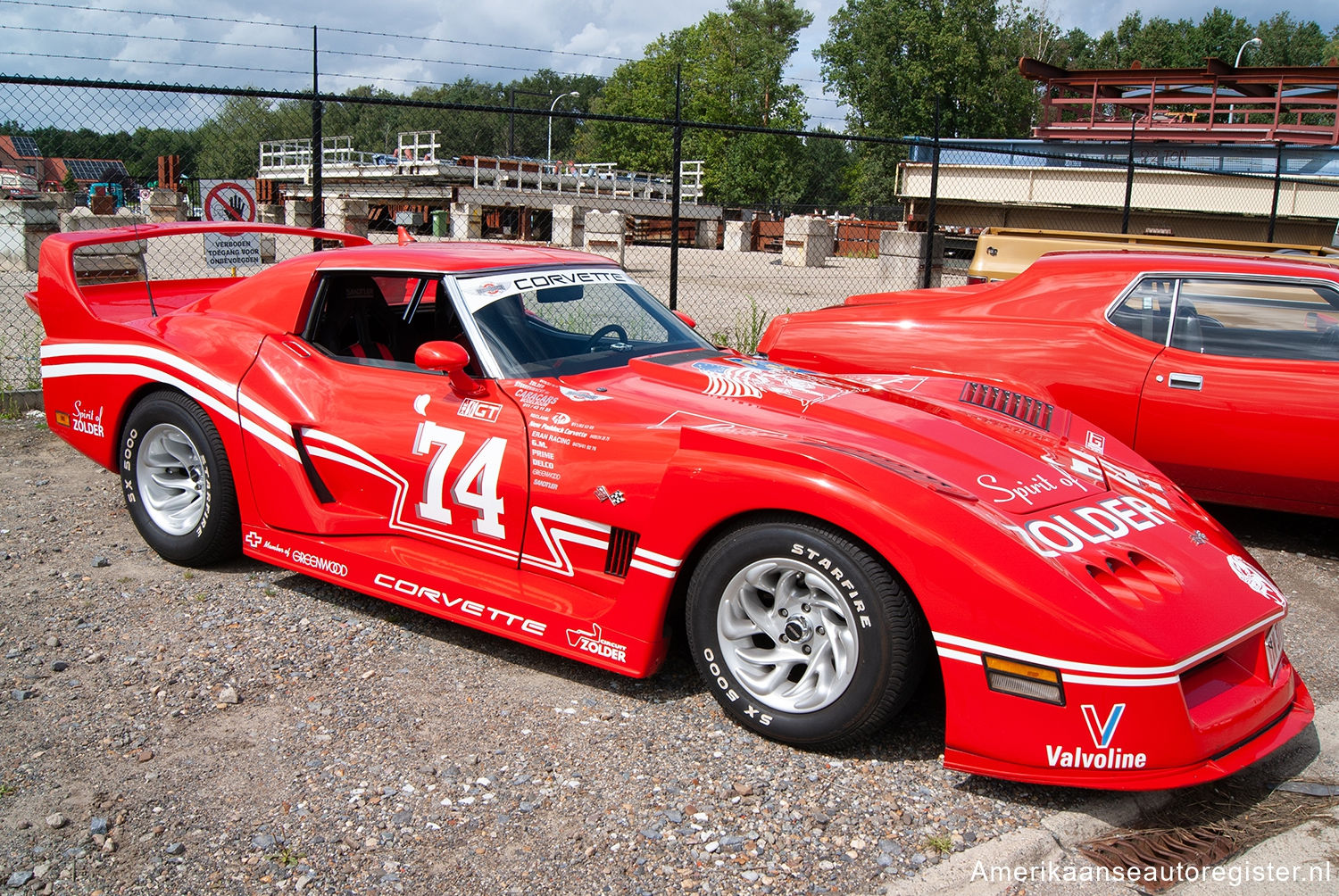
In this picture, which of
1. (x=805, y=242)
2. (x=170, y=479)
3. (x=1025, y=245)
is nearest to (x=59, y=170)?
(x=805, y=242)

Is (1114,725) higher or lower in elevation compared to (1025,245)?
lower

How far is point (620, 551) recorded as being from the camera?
3398 millimetres

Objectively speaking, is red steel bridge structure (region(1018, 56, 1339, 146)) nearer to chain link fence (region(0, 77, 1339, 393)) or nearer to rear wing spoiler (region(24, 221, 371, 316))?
chain link fence (region(0, 77, 1339, 393))

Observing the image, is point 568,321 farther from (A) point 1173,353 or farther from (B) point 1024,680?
(A) point 1173,353

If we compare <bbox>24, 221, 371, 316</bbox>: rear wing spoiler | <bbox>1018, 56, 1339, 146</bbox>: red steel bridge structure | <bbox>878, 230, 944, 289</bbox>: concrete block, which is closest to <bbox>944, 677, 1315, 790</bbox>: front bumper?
<bbox>24, 221, 371, 316</bbox>: rear wing spoiler

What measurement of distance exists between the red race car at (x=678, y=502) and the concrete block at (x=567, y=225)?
58.3 feet

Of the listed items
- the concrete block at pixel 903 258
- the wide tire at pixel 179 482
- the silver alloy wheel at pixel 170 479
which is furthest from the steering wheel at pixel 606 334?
the concrete block at pixel 903 258

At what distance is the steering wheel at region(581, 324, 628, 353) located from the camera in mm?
4293

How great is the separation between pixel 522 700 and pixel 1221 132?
21.9 metres

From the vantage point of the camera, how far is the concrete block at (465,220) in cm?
2500

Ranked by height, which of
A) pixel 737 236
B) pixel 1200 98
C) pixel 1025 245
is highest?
pixel 1200 98

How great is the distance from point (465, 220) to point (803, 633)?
23408 millimetres

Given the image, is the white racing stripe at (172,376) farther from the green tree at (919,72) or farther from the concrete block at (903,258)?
the green tree at (919,72)

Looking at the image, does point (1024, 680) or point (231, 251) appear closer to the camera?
point (1024, 680)
